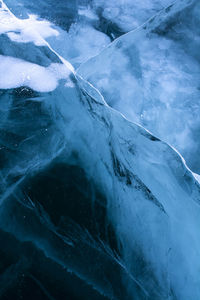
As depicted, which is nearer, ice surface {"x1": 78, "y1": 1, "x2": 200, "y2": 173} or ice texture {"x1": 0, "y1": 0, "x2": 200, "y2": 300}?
ice texture {"x1": 0, "y1": 0, "x2": 200, "y2": 300}

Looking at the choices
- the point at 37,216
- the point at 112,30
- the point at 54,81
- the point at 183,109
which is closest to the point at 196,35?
the point at 183,109

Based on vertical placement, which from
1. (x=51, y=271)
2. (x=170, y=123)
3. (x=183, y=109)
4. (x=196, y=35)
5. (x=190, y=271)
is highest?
(x=196, y=35)

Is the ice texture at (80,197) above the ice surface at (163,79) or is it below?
below

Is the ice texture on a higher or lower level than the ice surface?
lower

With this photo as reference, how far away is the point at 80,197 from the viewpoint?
1.12m

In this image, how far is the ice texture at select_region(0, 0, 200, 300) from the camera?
979 mm

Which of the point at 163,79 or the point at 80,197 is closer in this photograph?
the point at 80,197

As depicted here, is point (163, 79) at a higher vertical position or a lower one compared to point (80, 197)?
higher

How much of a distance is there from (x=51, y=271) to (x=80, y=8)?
10.6 ft

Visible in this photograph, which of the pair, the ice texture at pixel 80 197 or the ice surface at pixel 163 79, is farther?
the ice surface at pixel 163 79

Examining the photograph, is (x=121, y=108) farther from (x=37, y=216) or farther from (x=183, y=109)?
(x=37, y=216)

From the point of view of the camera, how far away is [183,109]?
2127 millimetres

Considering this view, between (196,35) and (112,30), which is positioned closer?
(196,35)

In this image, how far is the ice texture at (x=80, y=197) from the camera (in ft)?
3.21
